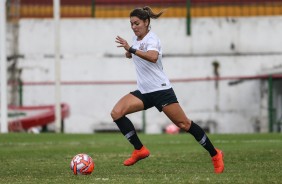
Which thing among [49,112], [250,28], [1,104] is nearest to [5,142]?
[1,104]

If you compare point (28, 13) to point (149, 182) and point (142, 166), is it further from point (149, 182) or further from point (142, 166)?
point (149, 182)

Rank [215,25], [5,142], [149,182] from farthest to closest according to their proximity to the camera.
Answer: [215,25] → [5,142] → [149,182]

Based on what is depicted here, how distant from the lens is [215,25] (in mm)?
30438

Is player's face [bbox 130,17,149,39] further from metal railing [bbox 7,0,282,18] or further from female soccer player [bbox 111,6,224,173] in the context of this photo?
metal railing [bbox 7,0,282,18]

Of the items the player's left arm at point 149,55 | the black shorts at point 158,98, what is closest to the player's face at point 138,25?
the player's left arm at point 149,55

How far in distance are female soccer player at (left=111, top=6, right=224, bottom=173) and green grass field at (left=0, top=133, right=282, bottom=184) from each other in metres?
0.52

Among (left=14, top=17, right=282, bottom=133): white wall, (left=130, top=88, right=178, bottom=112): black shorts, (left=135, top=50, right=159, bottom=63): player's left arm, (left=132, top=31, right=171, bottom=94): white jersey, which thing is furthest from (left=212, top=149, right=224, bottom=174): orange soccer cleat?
(left=14, top=17, right=282, bottom=133): white wall

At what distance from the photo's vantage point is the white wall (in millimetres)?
29422

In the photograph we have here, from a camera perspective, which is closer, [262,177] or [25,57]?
[262,177]

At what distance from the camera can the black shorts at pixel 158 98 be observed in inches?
509

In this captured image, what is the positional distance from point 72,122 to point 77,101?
712mm

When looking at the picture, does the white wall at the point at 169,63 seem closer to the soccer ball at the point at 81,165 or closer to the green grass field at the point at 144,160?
the green grass field at the point at 144,160

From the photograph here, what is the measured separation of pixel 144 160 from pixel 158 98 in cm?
291

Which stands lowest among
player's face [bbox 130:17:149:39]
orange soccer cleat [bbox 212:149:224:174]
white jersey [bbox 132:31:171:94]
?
orange soccer cleat [bbox 212:149:224:174]
